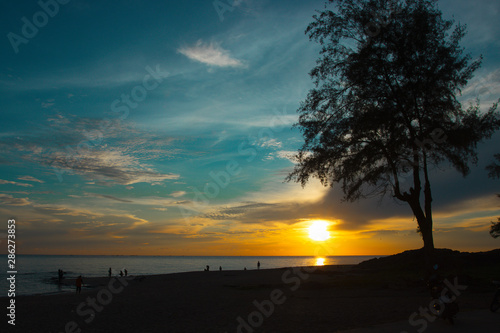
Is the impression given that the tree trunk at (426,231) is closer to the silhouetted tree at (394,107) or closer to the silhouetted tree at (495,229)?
the silhouetted tree at (394,107)

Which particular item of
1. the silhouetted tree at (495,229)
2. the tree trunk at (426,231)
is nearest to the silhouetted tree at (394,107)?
the tree trunk at (426,231)

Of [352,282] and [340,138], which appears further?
[352,282]

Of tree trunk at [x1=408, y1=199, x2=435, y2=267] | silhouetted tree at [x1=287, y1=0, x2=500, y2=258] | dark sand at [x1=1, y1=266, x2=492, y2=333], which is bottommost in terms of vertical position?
dark sand at [x1=1, y1=266, x2=492, y2=333]

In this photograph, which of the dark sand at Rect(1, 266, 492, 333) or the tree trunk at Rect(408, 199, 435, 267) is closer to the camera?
the dark sand at Rect(1, 266, 492, 333)

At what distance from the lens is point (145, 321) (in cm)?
1603

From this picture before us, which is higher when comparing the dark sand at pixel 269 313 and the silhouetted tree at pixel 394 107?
the silhouetted tree at pixel 394 107

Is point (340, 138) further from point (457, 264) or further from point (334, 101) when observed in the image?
point (457, 264)

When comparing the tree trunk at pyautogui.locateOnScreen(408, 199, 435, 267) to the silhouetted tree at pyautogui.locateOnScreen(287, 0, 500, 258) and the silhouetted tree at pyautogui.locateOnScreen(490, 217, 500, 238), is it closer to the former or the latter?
the silhouetted tree at pyautogui.locateOnScreen(287, 0, 500, 258)

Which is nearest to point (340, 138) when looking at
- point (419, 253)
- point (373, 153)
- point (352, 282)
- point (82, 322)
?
point (373, 153)

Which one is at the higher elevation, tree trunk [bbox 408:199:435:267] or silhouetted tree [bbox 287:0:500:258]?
silhouetted tree [bbox 287:0:500:258]

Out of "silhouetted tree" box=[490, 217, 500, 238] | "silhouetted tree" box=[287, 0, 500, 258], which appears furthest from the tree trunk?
"silhouetted tree" box=[490, 217, 500, 238]

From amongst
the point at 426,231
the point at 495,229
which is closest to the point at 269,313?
the point at 426,231

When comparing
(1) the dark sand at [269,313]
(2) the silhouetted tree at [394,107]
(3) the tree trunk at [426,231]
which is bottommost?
(1) the dark sand at [269,313]

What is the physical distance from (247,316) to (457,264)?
65.3ft
